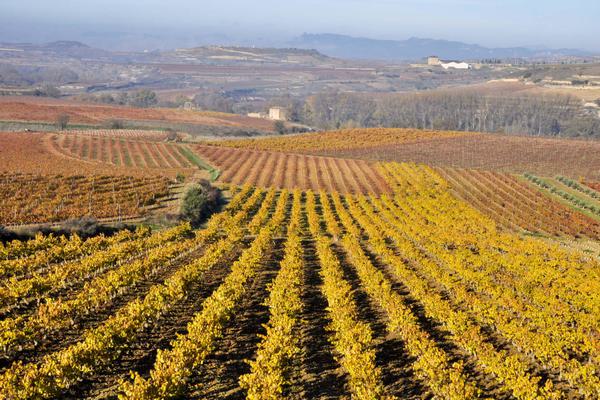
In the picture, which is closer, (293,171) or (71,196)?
(71,196)

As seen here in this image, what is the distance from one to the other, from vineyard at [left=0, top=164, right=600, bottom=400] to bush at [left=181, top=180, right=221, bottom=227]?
3824mm

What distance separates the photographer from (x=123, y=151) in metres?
76.0

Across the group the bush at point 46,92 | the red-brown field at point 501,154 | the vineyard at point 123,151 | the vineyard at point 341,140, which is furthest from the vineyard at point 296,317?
the bush at point 46,92

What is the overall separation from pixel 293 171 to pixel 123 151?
944 inches

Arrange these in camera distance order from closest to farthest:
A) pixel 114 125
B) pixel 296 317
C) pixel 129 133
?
1. pixel 296 317
2. pixel 129 133
3. pixel 114 125

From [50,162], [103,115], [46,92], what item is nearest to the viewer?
[50,162]

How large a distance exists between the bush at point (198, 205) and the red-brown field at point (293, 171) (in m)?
12.5

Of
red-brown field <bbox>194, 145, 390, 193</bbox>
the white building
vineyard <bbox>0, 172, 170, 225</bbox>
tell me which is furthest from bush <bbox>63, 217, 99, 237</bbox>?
the white building

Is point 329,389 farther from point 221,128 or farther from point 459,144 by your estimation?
point 221,128

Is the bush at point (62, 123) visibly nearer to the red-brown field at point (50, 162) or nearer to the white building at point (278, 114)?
the red-brown field at point (50, 162)

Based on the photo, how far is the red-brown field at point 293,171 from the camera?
64625mm

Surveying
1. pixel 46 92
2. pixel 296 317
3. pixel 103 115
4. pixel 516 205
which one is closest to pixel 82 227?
pixel 296 317

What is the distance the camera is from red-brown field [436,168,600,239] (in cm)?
5231

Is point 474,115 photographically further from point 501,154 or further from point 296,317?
point 296,317
